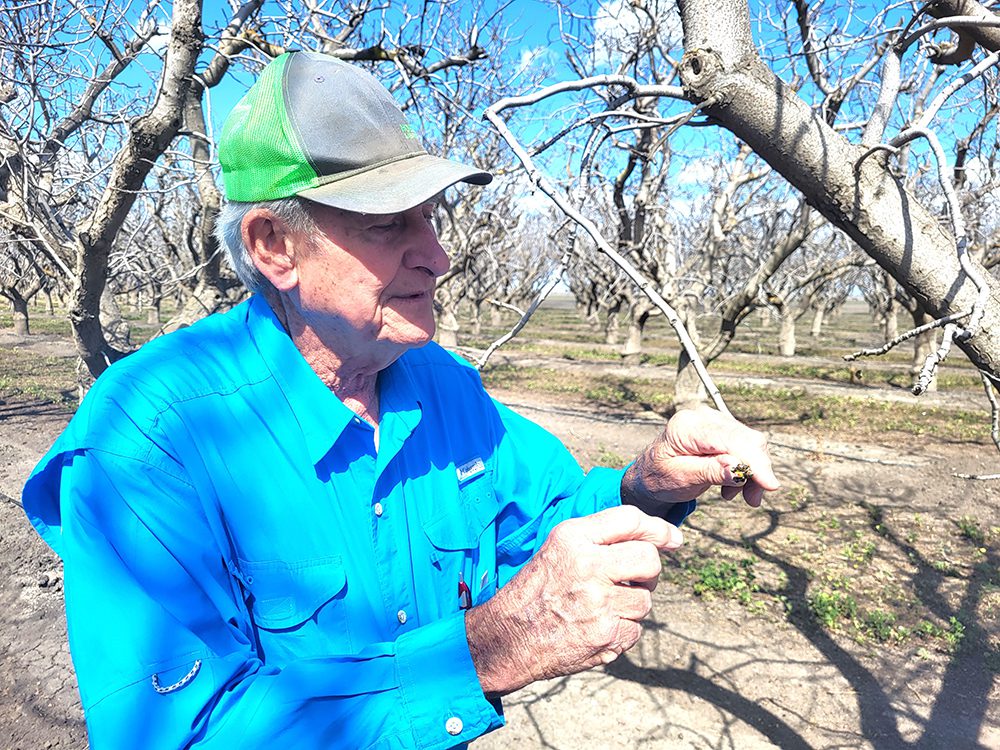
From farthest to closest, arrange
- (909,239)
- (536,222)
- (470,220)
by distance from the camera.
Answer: (536,222), (470,220), (909,239)

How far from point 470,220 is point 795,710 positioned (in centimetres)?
1185

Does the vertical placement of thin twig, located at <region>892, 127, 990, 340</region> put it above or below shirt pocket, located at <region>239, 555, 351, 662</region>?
above

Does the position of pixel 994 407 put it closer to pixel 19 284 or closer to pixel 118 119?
pixel 118 119

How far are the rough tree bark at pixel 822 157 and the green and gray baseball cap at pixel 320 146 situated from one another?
2.57 ft

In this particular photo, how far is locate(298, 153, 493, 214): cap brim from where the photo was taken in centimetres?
127

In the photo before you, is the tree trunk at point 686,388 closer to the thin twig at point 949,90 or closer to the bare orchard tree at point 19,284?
the thin twig at point 949,90

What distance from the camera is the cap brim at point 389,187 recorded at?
127 cm

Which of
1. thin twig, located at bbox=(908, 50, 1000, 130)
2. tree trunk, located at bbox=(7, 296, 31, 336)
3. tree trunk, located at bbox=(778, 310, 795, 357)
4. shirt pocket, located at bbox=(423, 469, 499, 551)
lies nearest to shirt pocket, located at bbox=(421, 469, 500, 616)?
shirt pocket, located at bbox=(423, 469, 499, 551)

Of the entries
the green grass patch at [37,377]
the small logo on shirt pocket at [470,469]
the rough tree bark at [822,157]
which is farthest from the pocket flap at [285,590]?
the green grass patch at [37,377]

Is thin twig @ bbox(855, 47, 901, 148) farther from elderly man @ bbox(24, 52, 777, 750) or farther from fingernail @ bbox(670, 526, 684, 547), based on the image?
fingernail @ bbox(670, 526, 684, 547)

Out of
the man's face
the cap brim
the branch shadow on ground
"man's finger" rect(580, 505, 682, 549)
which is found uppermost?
the cap brim

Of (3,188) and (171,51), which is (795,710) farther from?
(3,188)

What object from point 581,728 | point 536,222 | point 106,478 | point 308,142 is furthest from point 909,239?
point 536,222

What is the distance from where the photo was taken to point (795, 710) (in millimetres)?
3762
